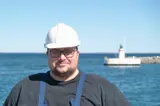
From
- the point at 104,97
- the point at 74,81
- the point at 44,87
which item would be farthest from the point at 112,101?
the point at 44,87

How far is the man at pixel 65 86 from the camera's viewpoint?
3328 millimetres

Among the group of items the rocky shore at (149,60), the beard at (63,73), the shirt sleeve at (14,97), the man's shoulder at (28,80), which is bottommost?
the rocky shore at (149,60)

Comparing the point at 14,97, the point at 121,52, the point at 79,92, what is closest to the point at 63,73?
the point at 79,92

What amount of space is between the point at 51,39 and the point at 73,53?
0.80 ft

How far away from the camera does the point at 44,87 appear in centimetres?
343

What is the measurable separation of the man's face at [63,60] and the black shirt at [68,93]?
0.37 feet

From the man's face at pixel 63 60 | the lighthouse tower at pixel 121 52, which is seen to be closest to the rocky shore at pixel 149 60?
the lighthouse tower at pixel 121 52

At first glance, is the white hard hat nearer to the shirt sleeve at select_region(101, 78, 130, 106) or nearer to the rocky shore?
the shirt sleeve at select_region(101, 78, 130, 106)

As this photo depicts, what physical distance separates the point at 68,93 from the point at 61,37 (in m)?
0.51

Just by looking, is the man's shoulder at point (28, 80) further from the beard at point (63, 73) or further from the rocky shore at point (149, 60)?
the rocky shore at point (149, 60)

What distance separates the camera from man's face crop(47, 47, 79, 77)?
3340 millimetres

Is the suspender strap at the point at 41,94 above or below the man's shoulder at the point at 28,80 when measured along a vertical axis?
below

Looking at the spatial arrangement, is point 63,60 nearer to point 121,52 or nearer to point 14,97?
point 14,97

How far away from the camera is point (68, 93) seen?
3.37 m
